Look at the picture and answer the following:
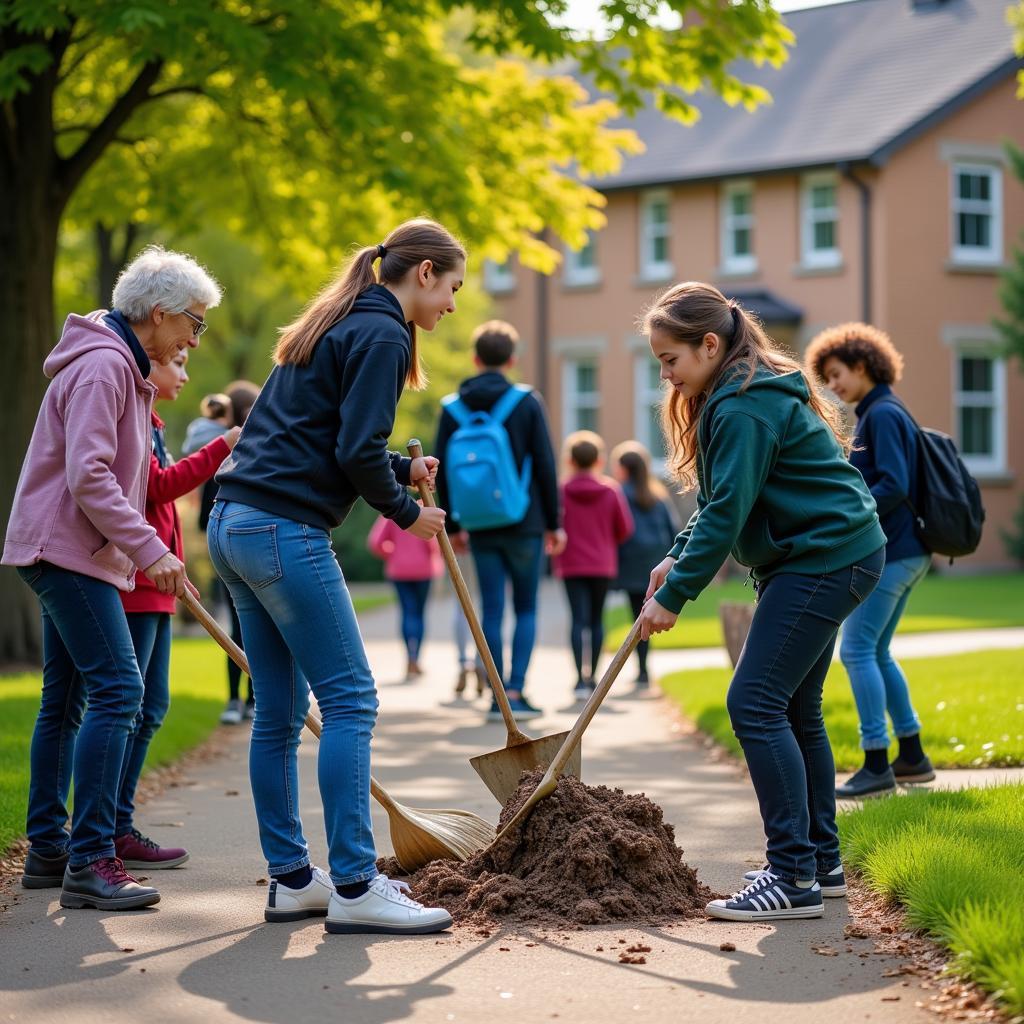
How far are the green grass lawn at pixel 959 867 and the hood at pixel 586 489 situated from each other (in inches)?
214

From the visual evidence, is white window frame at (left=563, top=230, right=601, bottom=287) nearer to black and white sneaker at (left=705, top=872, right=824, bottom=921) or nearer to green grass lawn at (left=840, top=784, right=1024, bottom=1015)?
green grass lawn at (left=840, top=784, right=1024, bottom=1015)

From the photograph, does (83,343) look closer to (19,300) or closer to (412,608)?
(19,300)

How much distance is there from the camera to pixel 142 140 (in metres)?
14.4

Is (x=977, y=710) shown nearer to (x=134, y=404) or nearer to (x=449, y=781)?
(x=449, y=781)

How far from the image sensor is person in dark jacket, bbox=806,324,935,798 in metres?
7.03

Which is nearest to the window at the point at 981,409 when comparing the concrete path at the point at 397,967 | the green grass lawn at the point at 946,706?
the green grass lawn at the point at 946,706

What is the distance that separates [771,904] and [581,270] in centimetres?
2766

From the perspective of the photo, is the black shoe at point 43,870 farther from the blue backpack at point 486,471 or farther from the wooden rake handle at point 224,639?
the blue backpack at point 486,471

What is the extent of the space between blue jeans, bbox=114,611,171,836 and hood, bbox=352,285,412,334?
1.63 m

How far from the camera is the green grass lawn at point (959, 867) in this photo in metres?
3.96

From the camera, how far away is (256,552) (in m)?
4.70

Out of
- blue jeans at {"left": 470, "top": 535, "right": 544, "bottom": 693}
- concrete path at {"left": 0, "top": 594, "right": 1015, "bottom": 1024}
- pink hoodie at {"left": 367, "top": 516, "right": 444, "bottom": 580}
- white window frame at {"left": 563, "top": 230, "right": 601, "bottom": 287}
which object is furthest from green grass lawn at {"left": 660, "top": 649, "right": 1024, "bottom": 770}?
white window frame at {"left": 563, "top": 230, "right": 601, "bottom": 287}

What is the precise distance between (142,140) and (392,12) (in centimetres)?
323

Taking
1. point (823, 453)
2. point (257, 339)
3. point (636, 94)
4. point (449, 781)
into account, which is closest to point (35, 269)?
point (636, 94)
